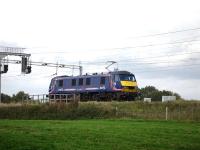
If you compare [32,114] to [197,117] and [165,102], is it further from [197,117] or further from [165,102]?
[197,117]

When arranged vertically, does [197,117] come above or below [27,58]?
below

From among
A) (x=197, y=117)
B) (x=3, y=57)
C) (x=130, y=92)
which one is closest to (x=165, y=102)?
(x=197, y=117)

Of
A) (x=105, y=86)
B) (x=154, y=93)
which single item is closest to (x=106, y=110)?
(x=105, y=86)

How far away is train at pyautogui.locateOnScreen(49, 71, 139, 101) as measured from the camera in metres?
59.2

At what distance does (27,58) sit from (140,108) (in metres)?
24.4

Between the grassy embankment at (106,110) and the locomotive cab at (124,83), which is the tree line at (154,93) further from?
the grassy embankment at (106,110)

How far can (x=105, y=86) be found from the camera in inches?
2365

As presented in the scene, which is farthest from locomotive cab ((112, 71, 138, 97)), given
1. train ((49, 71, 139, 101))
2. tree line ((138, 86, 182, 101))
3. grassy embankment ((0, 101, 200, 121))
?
tree line ((138, 86, 182, 101))

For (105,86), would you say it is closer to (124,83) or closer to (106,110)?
(124,83)

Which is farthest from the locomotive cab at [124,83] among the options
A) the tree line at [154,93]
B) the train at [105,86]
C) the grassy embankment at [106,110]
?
the tree line at [154,93]

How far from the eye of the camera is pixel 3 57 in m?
72.8

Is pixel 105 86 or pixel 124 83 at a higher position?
pixel 124 83

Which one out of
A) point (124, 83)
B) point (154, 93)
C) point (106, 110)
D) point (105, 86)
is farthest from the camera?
point (154, 93)

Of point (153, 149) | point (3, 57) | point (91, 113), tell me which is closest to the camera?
point (153, 149)
